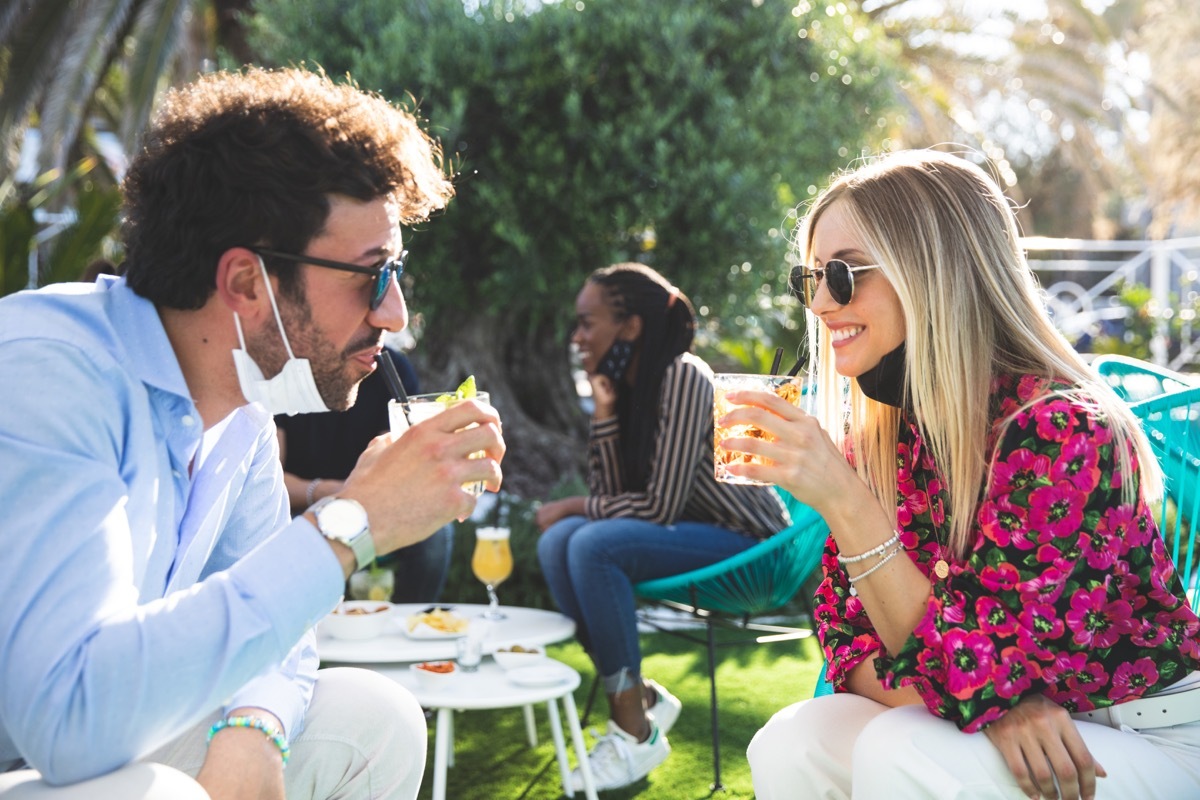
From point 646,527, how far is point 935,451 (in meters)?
2.13

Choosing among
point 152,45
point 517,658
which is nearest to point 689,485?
point 517,658

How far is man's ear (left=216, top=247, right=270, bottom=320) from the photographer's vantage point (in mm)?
1924

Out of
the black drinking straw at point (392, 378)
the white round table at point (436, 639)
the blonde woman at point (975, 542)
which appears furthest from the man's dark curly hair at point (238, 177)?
the white round table at point (436, 639)

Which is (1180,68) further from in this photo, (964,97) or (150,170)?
(150,170)

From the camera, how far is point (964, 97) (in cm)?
1345

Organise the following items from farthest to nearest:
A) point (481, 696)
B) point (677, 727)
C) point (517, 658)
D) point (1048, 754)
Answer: point (677, 727) < point (517, 658) < point (481, 696) < point (1048, 754)

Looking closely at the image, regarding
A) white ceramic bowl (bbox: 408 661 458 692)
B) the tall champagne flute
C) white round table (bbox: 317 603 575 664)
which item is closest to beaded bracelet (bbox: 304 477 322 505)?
white round table (bbox: 317 603 575 664)

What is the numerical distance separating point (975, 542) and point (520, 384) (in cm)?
598

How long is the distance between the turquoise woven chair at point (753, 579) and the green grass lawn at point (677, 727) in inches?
5.4

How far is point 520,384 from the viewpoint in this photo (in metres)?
7.88

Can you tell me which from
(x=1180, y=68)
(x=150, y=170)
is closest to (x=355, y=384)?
A: (x=150, y=170)

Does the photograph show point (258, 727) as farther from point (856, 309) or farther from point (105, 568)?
point (856, 309)

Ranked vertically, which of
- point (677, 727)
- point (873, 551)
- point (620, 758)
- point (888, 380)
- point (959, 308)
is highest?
point (959, 308)

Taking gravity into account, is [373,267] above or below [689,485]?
above
